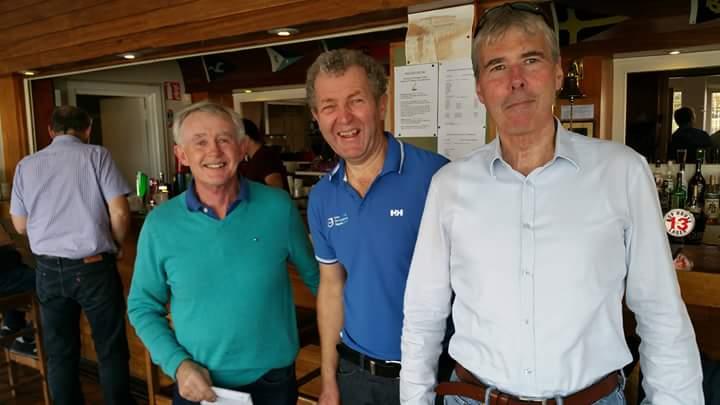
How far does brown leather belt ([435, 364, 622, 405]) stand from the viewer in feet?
3.92

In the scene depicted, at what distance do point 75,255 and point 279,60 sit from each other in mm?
2937

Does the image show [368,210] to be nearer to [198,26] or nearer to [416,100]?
[416,100]

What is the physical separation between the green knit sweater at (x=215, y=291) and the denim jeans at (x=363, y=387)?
203 mm

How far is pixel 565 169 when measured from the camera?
1.23 metres

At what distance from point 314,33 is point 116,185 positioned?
1426mm

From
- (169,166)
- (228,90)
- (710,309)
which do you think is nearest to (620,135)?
(710,309)

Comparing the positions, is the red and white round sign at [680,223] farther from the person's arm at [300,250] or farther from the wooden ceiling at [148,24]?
the person's arm at [300,250]

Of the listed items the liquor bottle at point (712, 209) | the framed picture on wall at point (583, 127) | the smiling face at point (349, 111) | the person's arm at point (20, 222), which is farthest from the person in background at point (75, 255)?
the framed picture on wall at point (583, 127)

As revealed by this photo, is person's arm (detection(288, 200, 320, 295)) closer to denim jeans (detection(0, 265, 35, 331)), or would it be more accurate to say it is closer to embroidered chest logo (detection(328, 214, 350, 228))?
embroidered chest logo (detection(328, 214, 350, 228))

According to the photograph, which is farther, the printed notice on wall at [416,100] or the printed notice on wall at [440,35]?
the printed notice on wall at [416,100]

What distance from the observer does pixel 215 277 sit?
1.61 metres

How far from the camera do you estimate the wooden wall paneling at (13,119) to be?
4.55 metres

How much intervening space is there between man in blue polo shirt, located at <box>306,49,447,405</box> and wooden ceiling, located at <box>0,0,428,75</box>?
2.80 ft

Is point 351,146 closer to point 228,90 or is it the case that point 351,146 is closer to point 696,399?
point 696,399
